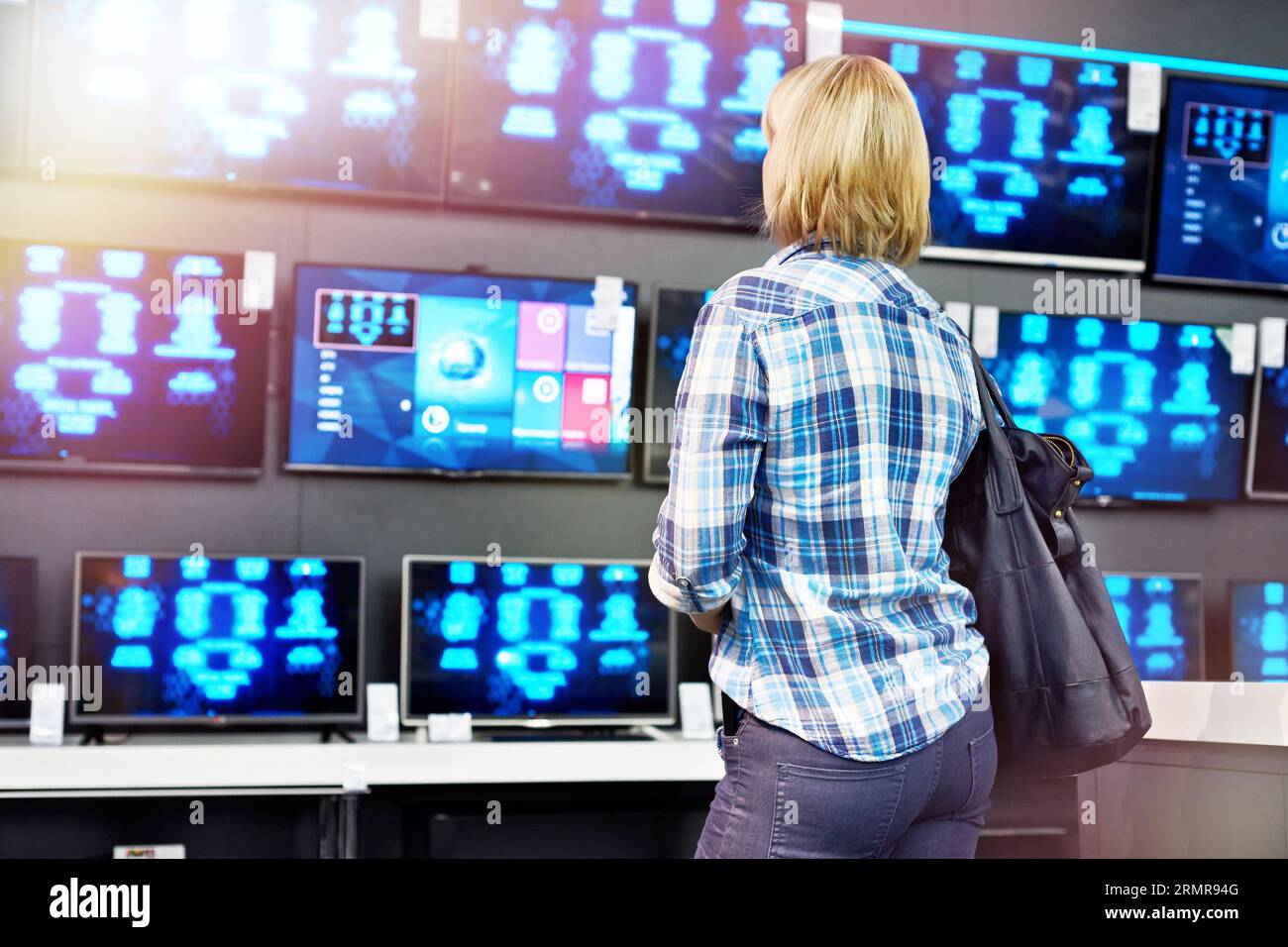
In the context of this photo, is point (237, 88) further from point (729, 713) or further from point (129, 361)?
point (729, 713)

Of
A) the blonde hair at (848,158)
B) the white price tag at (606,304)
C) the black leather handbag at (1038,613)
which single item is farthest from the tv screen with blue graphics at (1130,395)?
the blonde hair at (848,158)

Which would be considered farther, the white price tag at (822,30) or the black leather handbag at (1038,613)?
the white price tag at (822,30)

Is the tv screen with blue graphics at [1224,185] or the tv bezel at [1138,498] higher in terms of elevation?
the tv screen with blue graphics at [1224,185]

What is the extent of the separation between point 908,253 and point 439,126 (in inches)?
72.6

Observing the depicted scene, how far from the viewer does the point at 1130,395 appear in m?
3.45

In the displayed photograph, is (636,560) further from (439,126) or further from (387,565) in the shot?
(439,126)

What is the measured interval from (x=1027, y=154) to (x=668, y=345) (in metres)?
1.12

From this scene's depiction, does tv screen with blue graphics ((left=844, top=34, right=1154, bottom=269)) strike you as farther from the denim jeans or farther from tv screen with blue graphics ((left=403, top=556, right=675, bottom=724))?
the denim jeans

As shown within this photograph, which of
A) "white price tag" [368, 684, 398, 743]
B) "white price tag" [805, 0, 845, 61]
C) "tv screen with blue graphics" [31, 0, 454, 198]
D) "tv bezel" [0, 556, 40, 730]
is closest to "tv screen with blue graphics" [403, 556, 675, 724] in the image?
"white price tag" [368, 684, 398, 743]

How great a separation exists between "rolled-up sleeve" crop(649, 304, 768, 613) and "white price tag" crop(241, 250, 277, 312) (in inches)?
76.8

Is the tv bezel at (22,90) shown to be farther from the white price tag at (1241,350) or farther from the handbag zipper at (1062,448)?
the white price tag at (1241,350)

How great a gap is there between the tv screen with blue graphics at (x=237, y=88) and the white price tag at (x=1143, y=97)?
187cm

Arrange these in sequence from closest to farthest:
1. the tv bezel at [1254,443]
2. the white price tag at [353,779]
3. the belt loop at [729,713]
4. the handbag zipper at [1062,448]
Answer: the belt loop at [729,713] → the handbag zipper at [1062,448] → the white price tag at [353,779] → the tv bezel at [1254,443]

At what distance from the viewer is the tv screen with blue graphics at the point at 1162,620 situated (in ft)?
10.8
